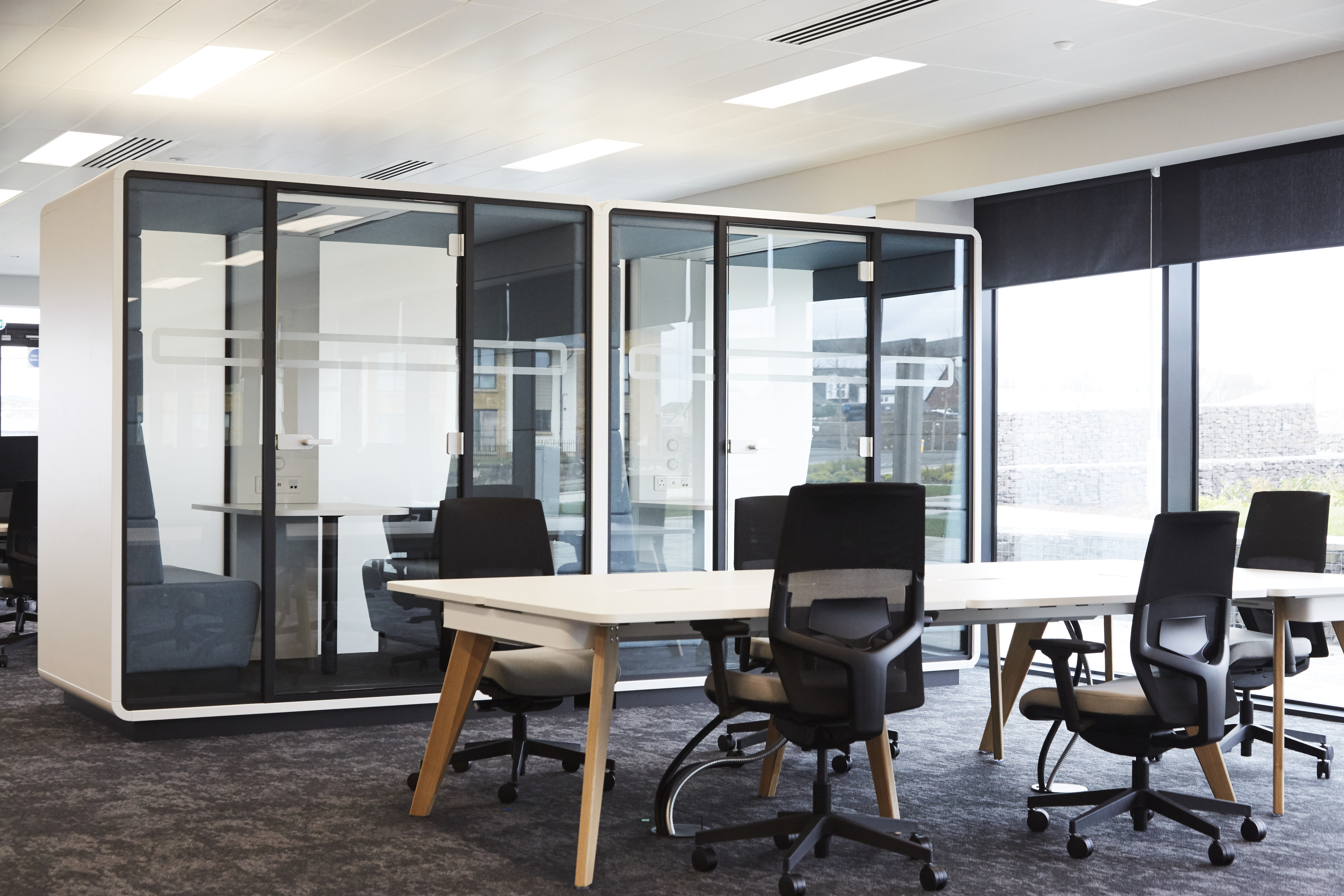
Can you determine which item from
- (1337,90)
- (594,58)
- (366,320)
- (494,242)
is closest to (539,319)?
(494,242)

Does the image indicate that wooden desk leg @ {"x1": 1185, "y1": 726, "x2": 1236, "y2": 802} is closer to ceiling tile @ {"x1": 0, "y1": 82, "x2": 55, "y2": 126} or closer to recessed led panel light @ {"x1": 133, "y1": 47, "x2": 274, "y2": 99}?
recessed led panel light @ {"x1": 133, "y1": 47, "x2": 274, "y2": 99}

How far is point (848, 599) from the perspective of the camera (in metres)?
3.64

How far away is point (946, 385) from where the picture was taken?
7188 millimetres

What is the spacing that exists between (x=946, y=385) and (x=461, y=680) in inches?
149

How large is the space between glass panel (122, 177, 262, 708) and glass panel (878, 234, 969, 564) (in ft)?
10.4

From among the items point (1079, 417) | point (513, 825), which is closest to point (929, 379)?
point (1079, 417)

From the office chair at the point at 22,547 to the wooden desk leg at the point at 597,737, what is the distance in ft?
15.2

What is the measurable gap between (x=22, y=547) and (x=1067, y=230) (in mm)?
6188

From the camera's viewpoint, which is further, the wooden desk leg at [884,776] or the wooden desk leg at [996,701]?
the wooden desk leg at [996,701]

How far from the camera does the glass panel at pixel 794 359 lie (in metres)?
6.71

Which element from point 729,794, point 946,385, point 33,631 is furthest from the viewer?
point 33,631

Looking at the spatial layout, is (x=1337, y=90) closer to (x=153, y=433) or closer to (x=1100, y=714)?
(x=1100, y=714)

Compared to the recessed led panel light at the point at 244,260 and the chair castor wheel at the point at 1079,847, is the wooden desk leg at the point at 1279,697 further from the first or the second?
the recessed led panel light at the point at 244,260

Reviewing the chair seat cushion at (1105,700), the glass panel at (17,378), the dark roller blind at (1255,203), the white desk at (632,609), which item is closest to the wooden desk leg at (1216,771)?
the white desk at (632,609)
